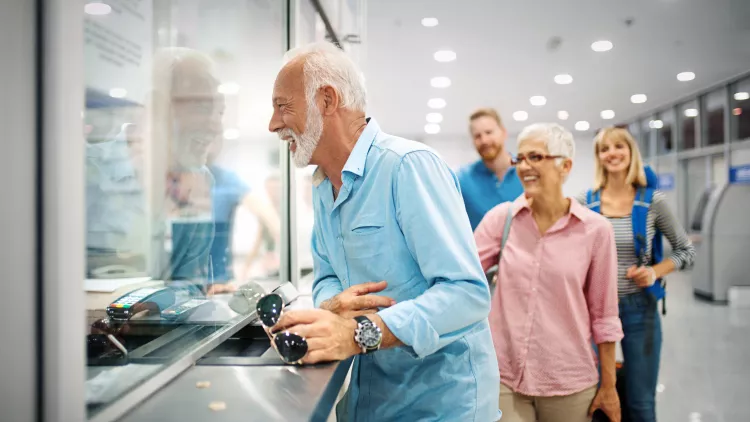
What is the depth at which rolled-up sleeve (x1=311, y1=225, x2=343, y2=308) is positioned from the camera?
143cm

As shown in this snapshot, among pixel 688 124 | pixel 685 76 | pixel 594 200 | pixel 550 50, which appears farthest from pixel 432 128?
pixel 594 200

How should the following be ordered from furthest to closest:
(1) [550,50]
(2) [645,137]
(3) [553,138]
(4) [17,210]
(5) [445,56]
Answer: (2) [645,137] → (5) [445,56] → (1) [550,50] → (3) [553,138] → (4) [17,210]

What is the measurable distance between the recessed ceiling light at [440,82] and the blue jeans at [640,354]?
25.3ft

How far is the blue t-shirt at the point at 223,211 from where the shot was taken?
93.5 inches

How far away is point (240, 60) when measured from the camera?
8.96 ft

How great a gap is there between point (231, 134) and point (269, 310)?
1.71 m

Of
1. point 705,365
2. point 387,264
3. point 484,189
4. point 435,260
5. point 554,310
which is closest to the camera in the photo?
point 435,260

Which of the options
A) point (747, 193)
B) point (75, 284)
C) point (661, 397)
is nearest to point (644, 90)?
point (747, 193)

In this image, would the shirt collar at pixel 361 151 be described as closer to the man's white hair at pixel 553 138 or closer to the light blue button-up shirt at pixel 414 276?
the light blue button-up shirt at pixel 414 276

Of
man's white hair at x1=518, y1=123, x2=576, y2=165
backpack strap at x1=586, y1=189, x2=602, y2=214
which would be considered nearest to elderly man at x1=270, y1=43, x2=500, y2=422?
man's white hair at x1=518, y1=123, x2=576, y2=165

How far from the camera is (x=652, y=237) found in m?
2.77

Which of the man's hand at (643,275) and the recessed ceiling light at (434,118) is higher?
the recessed ceiling light at (434,118)

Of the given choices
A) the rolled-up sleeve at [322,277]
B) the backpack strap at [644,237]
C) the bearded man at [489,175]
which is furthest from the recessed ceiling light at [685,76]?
the rolled-up sleeve at [322,277]

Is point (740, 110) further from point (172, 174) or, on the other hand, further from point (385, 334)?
point (385, 334)
